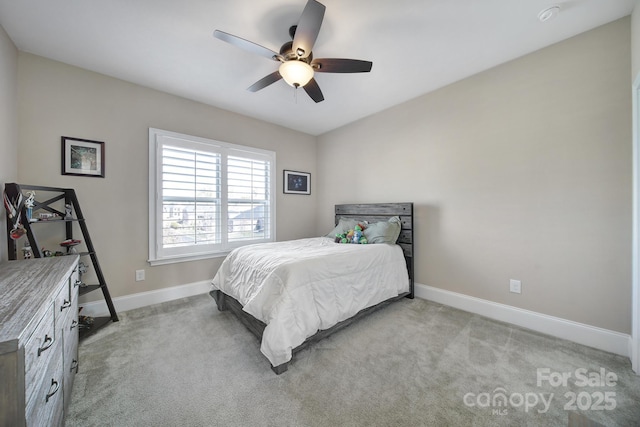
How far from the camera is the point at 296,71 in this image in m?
1.86

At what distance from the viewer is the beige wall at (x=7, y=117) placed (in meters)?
1.88

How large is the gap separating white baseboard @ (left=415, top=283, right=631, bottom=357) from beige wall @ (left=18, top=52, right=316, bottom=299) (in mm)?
3162

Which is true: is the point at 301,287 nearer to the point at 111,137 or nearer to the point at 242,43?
the point at 242,43

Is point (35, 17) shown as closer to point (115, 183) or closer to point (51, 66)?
point (51, 66)

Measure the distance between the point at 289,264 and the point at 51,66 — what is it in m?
3.10

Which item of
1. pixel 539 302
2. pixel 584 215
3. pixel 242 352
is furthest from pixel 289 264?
pixel 584 215

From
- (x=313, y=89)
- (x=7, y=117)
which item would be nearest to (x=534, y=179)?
(x=313, y=89)

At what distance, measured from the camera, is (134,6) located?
174cm

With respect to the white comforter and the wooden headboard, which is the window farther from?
the wooden headboard

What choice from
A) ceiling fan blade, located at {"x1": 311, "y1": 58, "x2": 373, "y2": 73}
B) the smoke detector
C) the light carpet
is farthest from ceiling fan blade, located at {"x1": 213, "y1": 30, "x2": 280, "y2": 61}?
the light carpet

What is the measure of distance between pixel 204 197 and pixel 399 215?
8.80 ft

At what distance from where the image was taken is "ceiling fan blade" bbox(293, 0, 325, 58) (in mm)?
1442

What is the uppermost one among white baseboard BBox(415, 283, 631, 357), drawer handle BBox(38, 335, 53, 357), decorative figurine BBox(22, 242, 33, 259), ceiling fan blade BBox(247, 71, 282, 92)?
ceiling fan blade BBox(247, 71, 282, 92)

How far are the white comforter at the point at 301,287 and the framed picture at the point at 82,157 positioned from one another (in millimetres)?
1758
